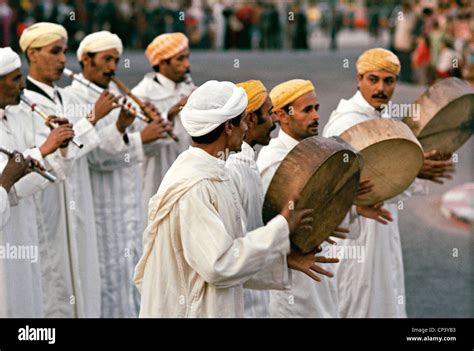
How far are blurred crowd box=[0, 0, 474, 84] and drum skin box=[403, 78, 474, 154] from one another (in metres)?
8.51

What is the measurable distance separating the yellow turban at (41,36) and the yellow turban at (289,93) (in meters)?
1.69

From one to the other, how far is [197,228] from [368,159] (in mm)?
1812

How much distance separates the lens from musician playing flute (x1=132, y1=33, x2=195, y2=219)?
9742 mm

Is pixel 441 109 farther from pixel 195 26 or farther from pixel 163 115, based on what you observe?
pixel 195 26

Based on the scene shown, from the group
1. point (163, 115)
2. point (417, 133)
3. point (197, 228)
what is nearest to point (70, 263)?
point (163, 115)

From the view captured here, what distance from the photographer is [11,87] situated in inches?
299

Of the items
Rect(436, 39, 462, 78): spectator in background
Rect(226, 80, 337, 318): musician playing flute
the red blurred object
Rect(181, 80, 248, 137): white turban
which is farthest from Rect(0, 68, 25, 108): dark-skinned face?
the red blurred object

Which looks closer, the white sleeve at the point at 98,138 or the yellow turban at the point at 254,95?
the yellow turban at the point at 254,95

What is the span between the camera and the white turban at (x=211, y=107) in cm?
580

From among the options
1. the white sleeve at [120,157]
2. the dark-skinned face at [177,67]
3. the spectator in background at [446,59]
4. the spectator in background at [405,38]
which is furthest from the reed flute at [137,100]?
the spectator in background at [405,38]

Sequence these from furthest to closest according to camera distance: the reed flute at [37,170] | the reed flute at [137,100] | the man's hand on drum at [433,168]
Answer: the reed flute at [137,100] → the man's hand on drum at [433,168] → the reed flute at [37,170]

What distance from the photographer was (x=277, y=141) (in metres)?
7.72

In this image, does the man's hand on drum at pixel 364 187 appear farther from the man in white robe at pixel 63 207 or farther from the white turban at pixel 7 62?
the white turban at pixel 7 62

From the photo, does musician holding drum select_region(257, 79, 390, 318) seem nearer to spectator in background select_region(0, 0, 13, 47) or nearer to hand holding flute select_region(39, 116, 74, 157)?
hand holding flute select_region(39, 116, 74, 157)
